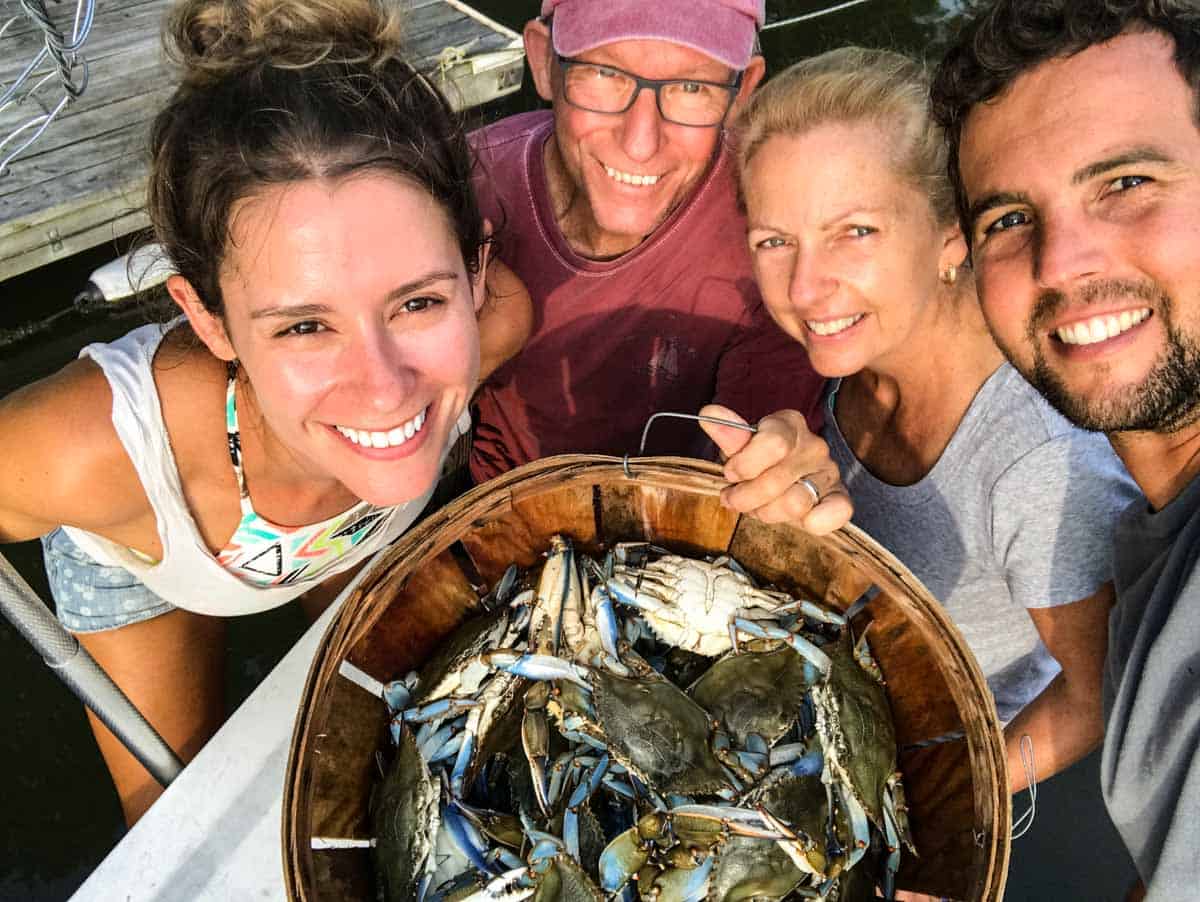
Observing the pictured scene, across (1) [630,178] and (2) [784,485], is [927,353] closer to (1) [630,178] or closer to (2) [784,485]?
(2) [784,485]

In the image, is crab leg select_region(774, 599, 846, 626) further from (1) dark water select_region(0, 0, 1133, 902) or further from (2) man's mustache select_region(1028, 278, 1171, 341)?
(1) dark water select_region(0, 0, 1133, 902)

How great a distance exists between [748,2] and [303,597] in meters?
2.36

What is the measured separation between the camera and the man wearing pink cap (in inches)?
79.9

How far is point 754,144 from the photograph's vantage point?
1995 mm

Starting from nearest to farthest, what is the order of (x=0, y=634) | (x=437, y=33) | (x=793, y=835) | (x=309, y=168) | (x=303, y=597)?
1. (x=309, y=168)
2. (x=793, y=835)
3. (x=303, y=597)
4. (x=0, y=634)
5. (x=437, y=33)

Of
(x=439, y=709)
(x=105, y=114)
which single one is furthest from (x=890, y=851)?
(x=105, y=114)

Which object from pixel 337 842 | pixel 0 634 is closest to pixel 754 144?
pixel 337 842

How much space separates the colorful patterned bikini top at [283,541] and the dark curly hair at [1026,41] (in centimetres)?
166

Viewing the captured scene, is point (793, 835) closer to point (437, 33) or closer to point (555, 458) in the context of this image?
point (555, 458)

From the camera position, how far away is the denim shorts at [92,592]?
7.57ft

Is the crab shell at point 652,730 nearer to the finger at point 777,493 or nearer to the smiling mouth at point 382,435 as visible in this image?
the finger at point 777,493

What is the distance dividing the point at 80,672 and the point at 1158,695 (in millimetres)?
2223

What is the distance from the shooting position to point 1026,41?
5.15 feet

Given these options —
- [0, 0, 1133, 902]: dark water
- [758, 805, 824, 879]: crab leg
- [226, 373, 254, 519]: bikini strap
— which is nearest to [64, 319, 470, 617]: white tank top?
[226, 373, 254, 519]: bikini strap
